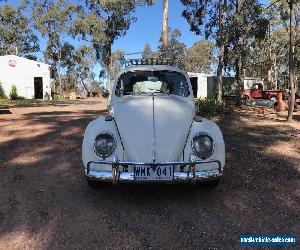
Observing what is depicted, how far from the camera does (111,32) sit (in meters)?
45.0

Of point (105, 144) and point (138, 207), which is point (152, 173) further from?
point (105, 144)

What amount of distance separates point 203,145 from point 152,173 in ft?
2.55

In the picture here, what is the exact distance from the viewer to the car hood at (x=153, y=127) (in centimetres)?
500

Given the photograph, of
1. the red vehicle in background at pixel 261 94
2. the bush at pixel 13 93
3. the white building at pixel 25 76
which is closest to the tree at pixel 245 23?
the red vehicle in background at pixel 261 94

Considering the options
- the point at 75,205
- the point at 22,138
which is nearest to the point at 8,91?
the point at 22,138

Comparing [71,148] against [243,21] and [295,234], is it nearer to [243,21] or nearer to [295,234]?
[295,234]

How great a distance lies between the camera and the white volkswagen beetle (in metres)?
4.75

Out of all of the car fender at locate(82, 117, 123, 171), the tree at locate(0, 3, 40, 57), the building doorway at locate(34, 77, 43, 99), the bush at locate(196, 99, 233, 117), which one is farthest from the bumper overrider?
the tree at locate(0, 3, 40, 57)

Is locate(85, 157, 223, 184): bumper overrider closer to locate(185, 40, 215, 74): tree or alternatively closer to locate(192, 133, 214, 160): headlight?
locate(192, 133, 214, 160): headlight

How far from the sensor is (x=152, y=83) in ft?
22.2

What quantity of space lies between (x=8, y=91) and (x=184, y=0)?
72.3 feet

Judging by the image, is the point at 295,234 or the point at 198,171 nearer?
the point at 295,234

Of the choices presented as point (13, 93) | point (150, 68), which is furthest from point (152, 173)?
point (13, 93)

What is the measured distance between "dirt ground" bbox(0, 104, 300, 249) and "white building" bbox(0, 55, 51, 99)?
33346 millimetres
